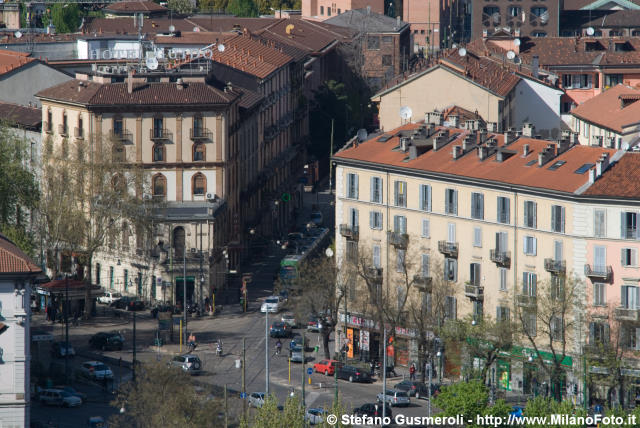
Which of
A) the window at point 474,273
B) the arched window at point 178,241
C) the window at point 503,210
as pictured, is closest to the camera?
the window at point 503,210

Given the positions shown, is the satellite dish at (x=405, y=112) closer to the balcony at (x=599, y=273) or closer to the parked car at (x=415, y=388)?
the parked car at (x=415, y=388)

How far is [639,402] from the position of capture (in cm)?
11838

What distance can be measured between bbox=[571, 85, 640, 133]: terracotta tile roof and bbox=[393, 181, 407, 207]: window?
28660mm

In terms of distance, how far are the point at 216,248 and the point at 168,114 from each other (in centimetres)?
1104

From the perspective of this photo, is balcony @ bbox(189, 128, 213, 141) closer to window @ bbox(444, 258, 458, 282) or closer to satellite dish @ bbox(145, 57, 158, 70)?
satellite dish @ bbox(145, 57, 158, 70)

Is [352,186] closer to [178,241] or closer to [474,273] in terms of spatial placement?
[474,273]

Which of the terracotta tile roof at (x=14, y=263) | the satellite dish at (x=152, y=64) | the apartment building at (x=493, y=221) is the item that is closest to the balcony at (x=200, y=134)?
the satellite dish at (x=152, y=64)

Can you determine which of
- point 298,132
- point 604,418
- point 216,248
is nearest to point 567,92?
point 298,132

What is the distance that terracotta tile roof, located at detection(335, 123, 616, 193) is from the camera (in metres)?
123

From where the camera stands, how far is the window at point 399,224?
13075 centimetres

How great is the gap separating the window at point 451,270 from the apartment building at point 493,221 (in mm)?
67

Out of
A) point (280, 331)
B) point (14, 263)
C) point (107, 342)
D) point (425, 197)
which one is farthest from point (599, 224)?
point (14, 263)

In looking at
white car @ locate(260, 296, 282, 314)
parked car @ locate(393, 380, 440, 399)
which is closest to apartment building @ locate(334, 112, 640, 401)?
parked car @ locate(393, 380, 440, 399)

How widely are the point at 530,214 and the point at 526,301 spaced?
5810 millimetres
